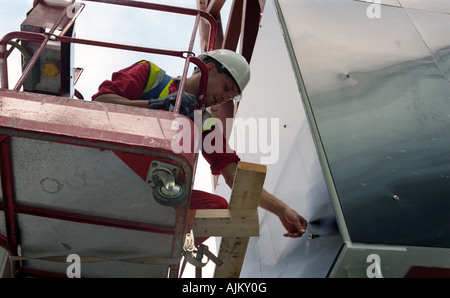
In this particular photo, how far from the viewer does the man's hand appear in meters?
3.48

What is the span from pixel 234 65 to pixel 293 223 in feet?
5.15

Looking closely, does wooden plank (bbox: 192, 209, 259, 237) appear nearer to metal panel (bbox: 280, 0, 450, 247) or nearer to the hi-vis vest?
metal panel (bbox: 280, 0, 450, 247)

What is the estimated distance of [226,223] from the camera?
10.3 ft

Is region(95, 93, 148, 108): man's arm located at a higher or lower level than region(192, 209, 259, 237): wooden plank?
higher

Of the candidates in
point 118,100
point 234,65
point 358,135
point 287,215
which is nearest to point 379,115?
point 358,135

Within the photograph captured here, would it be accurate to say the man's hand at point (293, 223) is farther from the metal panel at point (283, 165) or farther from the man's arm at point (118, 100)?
the man's arm at point (118, 100)

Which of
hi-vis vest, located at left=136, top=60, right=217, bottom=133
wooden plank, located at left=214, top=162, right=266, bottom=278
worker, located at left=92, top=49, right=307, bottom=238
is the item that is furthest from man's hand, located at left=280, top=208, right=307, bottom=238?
hi-vis vest, located at left=136, top=60, right=217, bottom=133

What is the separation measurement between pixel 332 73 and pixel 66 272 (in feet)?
8.57

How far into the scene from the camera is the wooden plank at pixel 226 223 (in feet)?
10.3

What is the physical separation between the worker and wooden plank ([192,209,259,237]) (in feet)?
1.57

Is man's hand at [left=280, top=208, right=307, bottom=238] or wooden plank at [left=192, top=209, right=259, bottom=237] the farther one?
man's hand at [left=280, top=208, right=307, bottom=238]

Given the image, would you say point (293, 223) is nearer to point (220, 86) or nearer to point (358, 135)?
point (358, 135)

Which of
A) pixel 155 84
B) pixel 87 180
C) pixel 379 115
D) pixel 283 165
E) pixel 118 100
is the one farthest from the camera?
pixel 283 165

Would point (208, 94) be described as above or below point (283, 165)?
above
